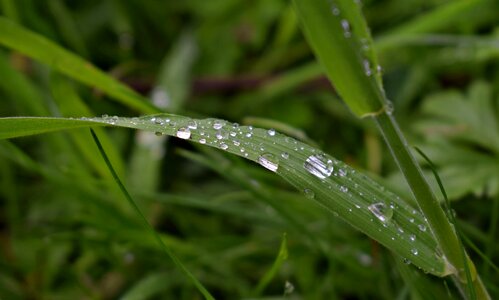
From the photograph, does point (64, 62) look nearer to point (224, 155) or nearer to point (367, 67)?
point (224, 155)

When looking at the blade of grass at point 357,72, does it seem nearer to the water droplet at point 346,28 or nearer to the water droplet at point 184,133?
the water droplet at point 346,28

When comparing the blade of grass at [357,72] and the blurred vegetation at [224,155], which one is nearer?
the blade of grass at [357,72]

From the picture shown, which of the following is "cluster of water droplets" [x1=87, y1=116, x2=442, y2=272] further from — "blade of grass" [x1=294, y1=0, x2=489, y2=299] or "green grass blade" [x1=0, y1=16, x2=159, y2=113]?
"green grass blade" [x1=0, y1=16, x2=159, y2=113]

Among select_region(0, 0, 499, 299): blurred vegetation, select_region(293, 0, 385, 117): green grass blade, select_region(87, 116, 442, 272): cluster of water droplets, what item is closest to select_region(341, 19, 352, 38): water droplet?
select_region(293, 0, 385, 117): green grass blade

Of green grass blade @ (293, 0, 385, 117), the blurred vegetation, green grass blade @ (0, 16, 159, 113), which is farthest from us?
the blurred vegetation

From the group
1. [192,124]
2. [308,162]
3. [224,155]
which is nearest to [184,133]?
[192,124]

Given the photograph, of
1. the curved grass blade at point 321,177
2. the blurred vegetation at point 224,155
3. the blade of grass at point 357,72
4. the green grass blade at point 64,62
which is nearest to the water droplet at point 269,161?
the curved grass blade at point 321,177
